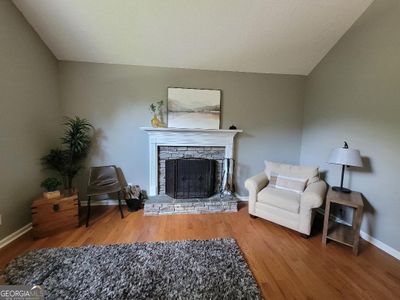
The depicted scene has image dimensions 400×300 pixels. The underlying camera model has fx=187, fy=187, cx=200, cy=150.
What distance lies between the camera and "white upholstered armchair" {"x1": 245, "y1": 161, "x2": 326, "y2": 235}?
7.53 feet

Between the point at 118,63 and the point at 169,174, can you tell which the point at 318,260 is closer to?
the point at 169,174

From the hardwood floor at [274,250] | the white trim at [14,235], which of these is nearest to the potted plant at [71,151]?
the white trim at [14,235]

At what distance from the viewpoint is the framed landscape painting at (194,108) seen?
124 inches

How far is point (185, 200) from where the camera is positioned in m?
3.05

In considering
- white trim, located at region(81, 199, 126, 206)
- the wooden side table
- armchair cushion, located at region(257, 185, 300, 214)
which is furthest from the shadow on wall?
the wooden side table

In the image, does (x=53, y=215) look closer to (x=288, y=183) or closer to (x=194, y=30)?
(x=194, y=30)

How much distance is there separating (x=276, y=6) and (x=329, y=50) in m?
1.30

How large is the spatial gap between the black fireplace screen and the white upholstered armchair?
777mm

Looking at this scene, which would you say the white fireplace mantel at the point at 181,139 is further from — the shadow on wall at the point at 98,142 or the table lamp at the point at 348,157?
the table lamp at the point at 348,157

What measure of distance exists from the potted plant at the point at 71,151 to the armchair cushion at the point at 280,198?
2.75 m

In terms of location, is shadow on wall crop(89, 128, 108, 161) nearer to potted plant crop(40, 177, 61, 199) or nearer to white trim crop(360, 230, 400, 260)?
potted plant crop(40, 177, 61, 199)

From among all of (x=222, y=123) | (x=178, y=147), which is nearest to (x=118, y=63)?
(x=178, y=147)

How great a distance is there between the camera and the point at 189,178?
3.22 m

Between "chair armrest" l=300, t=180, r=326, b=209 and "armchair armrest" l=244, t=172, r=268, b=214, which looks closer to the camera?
"chair armrest" l=300, t=180, r=326, b=209
